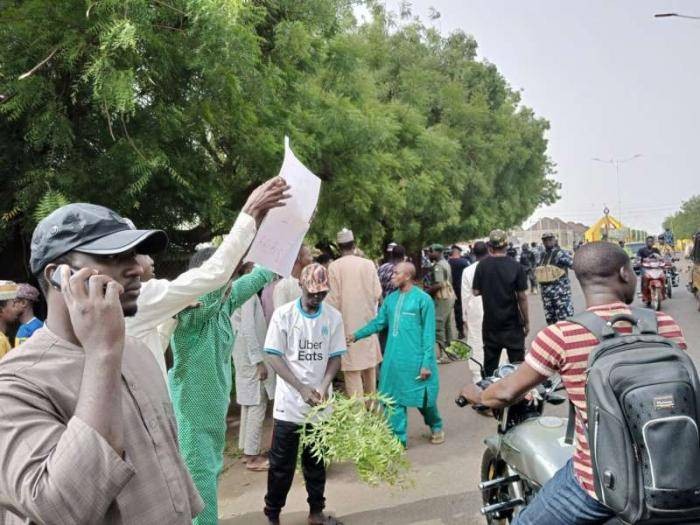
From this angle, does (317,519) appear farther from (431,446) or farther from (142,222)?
(142,222)

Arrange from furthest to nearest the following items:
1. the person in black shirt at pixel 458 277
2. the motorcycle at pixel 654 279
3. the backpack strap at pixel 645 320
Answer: the motorcycle at pixel 654 279
the person in black shirt at pixel 458 277
the backpack strap at pixel 645 320

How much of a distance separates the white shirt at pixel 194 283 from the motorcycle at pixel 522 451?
138cm

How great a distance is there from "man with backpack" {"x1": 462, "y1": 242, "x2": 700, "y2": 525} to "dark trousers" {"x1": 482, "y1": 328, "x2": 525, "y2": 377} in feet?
14.4

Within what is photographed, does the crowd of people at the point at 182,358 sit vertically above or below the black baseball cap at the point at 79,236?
below

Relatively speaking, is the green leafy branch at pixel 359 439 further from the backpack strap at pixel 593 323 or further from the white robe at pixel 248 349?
the white robe at pixel 248 349

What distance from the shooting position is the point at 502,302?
22.6 feet

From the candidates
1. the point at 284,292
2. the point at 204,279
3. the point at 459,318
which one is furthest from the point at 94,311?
the point at 459,318

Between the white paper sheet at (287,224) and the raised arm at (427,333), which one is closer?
the white paper sheet at (287,224)

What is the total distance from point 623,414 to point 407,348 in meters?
4.00

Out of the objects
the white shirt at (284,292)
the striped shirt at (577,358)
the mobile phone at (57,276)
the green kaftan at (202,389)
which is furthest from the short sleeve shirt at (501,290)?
the mobile phone at (57,276)

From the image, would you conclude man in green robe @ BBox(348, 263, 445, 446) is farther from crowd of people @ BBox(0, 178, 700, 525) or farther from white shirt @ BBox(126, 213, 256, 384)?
white shirt @ BBox(126, 213, 256, 384)

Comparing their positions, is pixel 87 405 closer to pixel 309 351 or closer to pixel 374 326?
pixel 309 351

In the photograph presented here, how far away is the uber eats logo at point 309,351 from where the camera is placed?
450 cm

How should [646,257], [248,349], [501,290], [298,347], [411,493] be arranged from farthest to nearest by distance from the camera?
[646,257], [501,290], [248,349], [411,493], [298,347]
